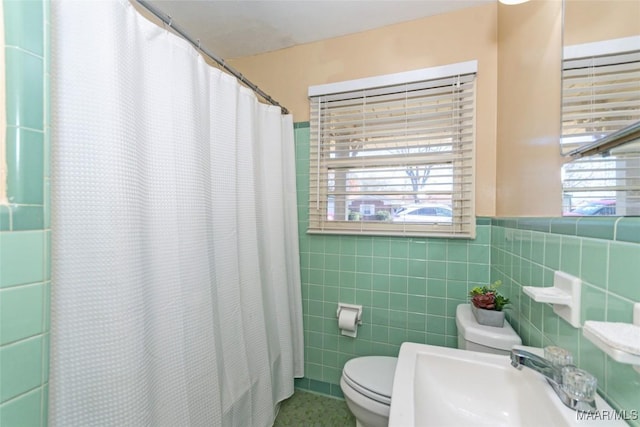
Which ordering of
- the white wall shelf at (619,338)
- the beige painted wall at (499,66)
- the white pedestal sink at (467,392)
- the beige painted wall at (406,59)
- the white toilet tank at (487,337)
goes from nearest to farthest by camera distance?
the white wall shelf at (619,338) → the white pedestal sink at (467,392) → the beige painted wall at (499,66) → the white toilet tank at (487,337) → the beige painted wall at (406,59)

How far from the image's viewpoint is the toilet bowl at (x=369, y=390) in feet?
3.76

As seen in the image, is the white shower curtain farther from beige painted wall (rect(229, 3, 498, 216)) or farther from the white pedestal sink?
the white pedestal sink

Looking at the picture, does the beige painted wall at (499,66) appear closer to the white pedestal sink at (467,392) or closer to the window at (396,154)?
the window at (396,154)

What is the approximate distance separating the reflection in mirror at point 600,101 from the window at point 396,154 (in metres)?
0.71

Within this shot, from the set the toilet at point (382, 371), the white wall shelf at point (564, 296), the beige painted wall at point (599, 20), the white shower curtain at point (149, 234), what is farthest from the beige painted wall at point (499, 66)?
the white shower curtain at point (149, 234)

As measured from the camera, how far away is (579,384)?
0.54m

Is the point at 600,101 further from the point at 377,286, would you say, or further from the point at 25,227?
the point at 25,227

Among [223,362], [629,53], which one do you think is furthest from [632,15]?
[223,362]

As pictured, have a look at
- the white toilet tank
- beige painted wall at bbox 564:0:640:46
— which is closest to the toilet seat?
the white toilet tank

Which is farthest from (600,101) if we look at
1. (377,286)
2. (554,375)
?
(377,286)

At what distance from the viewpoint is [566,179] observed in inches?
29.9

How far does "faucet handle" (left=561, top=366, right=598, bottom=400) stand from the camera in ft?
1.75

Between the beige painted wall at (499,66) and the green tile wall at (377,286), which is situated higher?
the beige painted wall at (499,66)

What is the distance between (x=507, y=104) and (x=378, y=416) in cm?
155
